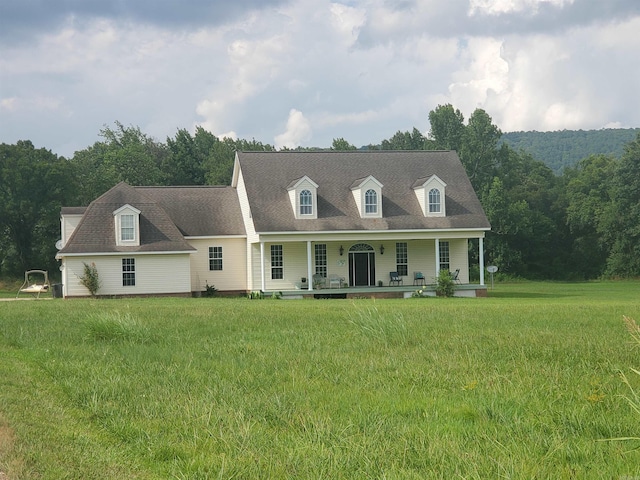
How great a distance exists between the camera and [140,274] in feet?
125

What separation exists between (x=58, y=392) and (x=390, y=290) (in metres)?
29.8

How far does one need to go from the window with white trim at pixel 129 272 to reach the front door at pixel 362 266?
1095cm

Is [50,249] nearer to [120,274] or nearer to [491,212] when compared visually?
[120,274]

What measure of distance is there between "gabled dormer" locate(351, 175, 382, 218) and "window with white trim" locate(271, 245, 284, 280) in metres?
4.62

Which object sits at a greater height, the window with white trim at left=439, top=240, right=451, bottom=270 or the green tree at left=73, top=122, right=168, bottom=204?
the green tree at left=73, top=122, right=168, bottom=204

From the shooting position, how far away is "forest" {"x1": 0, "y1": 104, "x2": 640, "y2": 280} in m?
54.2

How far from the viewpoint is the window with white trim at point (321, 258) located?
4109 cm

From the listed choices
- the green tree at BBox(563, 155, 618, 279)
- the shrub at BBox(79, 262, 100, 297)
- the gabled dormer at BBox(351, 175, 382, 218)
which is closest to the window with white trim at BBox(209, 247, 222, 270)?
the shrub at BBox(79, 262, 100, 297)

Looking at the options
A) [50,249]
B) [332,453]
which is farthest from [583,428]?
[50,249]

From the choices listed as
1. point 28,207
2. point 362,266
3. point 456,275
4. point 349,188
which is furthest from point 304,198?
point 28,207

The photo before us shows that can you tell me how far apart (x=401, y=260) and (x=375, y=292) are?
3.73m

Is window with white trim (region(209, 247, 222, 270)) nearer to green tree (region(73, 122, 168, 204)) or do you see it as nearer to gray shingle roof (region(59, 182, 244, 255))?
gray shingle roof (region(59, 182, 244, 255))

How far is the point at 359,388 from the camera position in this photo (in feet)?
31.4

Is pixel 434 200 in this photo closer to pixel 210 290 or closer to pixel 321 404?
pixel 210 290
